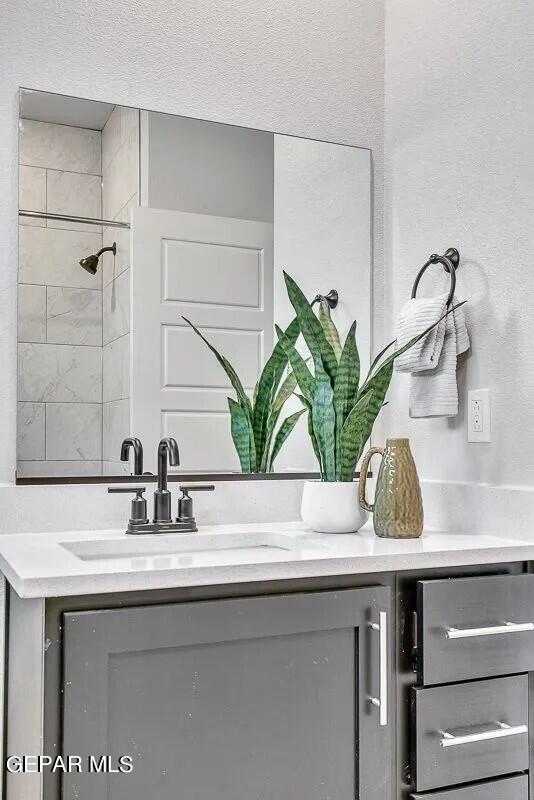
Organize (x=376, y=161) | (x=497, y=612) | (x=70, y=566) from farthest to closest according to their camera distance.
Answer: (x=376, y=161) < (x=497, y=612) < (x=70, y=566)

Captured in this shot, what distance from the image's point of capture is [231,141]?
1934mm

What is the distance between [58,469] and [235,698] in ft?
2.27

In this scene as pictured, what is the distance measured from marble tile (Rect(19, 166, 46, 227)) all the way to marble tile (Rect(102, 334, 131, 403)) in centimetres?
31

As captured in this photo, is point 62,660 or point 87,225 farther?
point 87,225

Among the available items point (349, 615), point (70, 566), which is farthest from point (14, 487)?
point (349, 615)

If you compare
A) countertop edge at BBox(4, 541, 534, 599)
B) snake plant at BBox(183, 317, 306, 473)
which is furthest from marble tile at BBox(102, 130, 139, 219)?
countertop edge at BBox(4, 541, 534, 599)

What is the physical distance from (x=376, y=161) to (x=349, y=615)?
50.6 inches

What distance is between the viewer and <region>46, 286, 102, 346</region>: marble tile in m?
1.73

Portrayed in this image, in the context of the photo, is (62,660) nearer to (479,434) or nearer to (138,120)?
(479,434)

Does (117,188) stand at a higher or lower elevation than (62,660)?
higher

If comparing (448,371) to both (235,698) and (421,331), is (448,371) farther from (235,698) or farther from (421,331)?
(235,698)

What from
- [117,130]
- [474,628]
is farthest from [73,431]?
[474,628]

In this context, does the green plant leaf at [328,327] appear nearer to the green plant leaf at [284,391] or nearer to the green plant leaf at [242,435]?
the green plant leaf at [284,391]

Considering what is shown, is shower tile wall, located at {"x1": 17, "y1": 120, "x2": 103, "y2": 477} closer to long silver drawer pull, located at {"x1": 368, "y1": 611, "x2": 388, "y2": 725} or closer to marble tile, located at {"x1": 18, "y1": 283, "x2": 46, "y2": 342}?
marble tile, located at {"x1": 18, "y1": 283, "x2": 46, "y2": 342}
